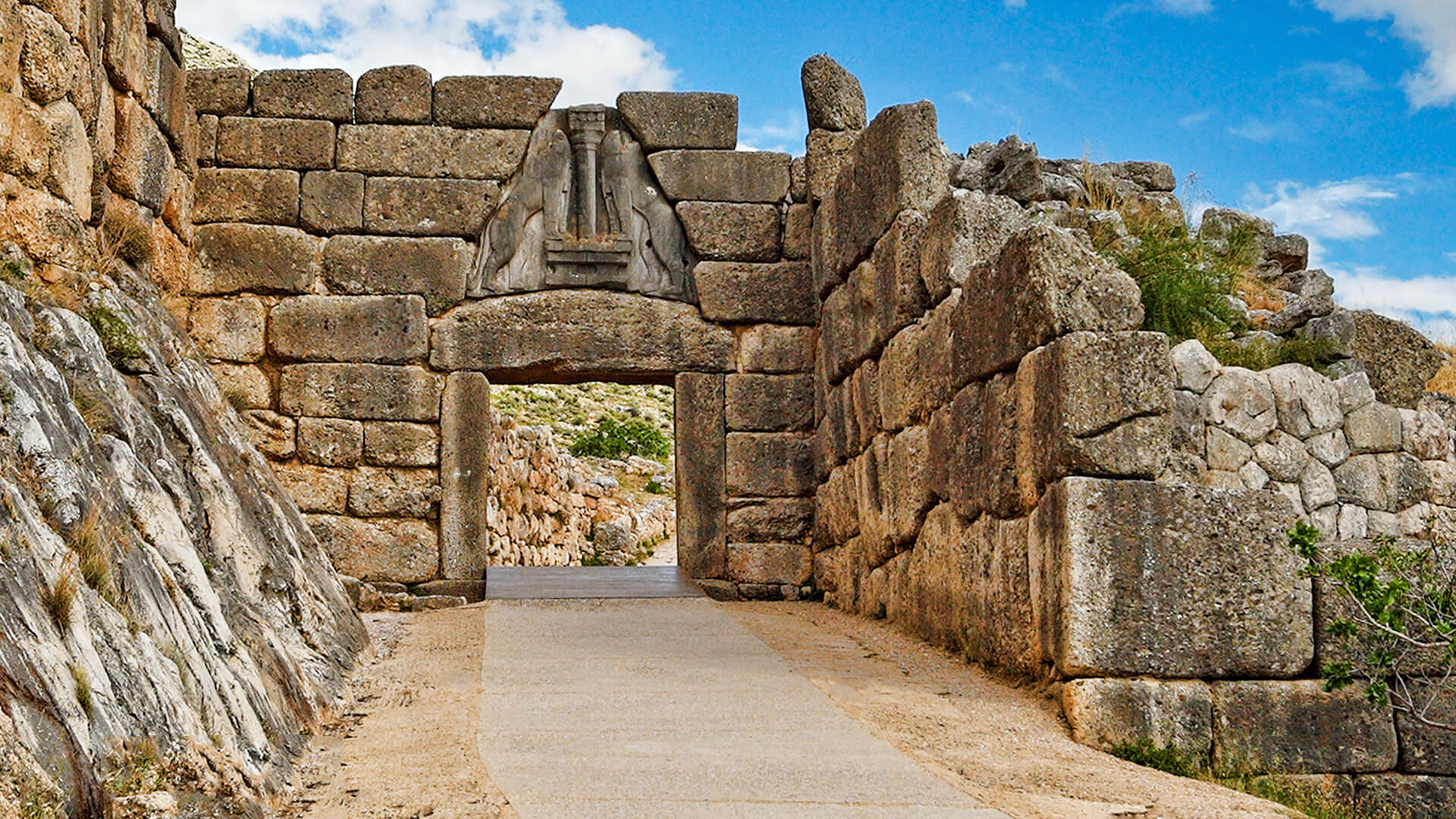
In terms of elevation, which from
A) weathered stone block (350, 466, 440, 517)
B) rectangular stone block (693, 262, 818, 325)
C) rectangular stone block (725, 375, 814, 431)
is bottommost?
weathered stone block (350, 466, 440, 517)

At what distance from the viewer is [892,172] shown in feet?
25.6

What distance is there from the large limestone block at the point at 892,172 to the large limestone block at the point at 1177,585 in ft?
9.54

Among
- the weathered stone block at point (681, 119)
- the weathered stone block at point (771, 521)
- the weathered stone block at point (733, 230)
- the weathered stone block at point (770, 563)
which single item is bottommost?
the weathered stone block at point (770, 563)

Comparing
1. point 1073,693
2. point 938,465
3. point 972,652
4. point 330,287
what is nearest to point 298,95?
point 330,287

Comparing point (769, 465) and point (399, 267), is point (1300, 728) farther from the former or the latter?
point (399, 267)

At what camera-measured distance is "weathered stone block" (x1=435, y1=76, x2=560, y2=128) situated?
30.7 ft

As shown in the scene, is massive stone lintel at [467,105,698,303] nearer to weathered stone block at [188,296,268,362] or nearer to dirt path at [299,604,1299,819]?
weathered stone block at [188,296,268,362]

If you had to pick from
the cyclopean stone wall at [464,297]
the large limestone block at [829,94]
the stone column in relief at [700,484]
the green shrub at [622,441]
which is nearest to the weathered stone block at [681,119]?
the cyclopean stone wall at [464,297]

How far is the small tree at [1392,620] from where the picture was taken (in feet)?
16.1

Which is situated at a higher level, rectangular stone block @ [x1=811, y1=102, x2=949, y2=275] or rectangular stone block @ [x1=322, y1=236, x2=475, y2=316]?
rectangular stone block @ [x1=811, y1=102, x2=949, y2=275]

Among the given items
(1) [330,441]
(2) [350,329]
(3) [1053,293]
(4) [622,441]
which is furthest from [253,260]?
(4) [622,441]

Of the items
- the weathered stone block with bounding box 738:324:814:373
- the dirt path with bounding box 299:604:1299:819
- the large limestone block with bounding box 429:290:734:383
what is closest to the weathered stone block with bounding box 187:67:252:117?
the large limestone block with bounding box 429:290:734:383

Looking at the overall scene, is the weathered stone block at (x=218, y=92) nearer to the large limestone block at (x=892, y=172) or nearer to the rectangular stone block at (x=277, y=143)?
the rectangular stone block at (x=277, y=143)

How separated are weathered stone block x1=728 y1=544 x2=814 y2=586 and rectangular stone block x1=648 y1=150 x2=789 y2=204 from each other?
2433 millimetres
